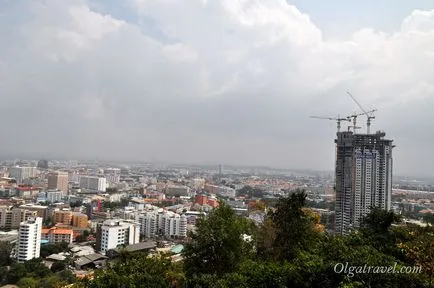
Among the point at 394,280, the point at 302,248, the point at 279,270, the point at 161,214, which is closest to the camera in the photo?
the point at 394,280

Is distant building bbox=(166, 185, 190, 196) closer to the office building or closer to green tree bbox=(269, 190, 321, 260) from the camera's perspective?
the office building

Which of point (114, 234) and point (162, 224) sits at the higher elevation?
point (114, 234)

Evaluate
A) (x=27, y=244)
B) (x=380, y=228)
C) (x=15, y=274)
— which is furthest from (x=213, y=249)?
(x=27, y=244)

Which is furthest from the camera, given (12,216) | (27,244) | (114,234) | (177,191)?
(177,191)

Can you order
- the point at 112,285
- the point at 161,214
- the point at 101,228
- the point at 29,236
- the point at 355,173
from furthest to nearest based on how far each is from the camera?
the point at 161,214 < the point at 101,228 < the point at 29,236 < the point at 355,173 < the point at 112,285

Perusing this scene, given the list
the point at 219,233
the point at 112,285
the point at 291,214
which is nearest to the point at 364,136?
the point at 291,214

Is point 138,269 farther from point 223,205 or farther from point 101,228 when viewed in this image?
point 101,228

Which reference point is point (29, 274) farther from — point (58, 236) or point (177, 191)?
point (177, 191)
